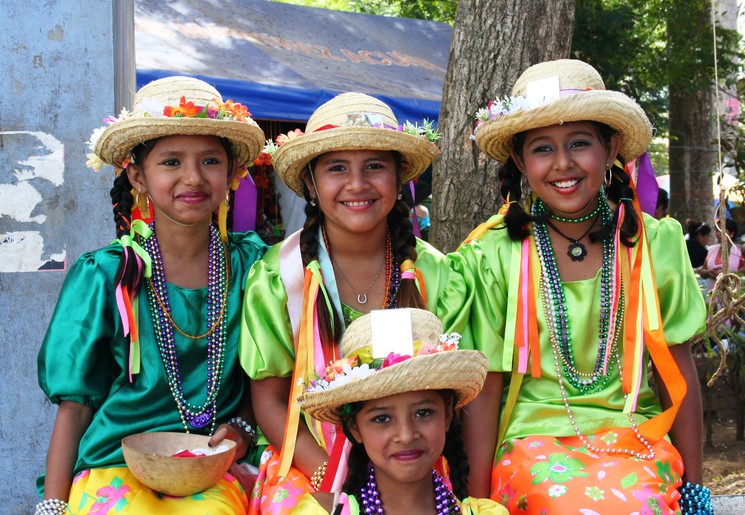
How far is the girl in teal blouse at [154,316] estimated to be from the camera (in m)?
3.13

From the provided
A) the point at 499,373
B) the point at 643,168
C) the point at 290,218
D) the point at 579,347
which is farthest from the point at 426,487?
the point at 290,218

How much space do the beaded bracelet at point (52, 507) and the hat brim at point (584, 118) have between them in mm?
2098

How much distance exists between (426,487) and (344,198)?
1135 millimetres

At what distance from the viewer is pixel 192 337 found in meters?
3.30

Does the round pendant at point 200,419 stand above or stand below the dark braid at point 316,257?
below

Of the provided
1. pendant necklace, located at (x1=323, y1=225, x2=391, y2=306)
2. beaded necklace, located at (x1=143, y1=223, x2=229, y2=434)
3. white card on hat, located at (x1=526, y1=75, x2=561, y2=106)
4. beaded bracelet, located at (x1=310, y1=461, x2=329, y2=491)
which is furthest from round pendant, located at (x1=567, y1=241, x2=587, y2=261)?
beaded necklace, located at (x1=143, y1=223, x2=229, y2=434)

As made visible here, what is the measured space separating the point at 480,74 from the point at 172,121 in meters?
2.03

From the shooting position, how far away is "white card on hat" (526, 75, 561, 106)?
321 centimetres

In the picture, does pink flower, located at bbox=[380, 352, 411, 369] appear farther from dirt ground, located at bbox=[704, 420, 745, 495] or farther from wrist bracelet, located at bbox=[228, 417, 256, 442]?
dirt ground, located at bbox=[704, 420, 745, 495]

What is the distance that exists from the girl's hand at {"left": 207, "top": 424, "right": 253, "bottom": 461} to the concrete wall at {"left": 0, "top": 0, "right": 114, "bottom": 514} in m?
1.34

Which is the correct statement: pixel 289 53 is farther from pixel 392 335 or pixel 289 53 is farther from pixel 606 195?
pixel 392 335

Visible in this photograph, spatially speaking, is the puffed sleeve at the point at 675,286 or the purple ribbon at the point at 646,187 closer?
the puffed sleeve at the point at 675,286

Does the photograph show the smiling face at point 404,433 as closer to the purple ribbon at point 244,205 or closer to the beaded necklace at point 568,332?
the beaded necklace at point 568,332

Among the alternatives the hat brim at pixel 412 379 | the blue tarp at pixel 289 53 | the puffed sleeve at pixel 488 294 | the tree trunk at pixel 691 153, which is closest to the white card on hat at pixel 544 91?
the puffed sleeve at pixel 488 294
